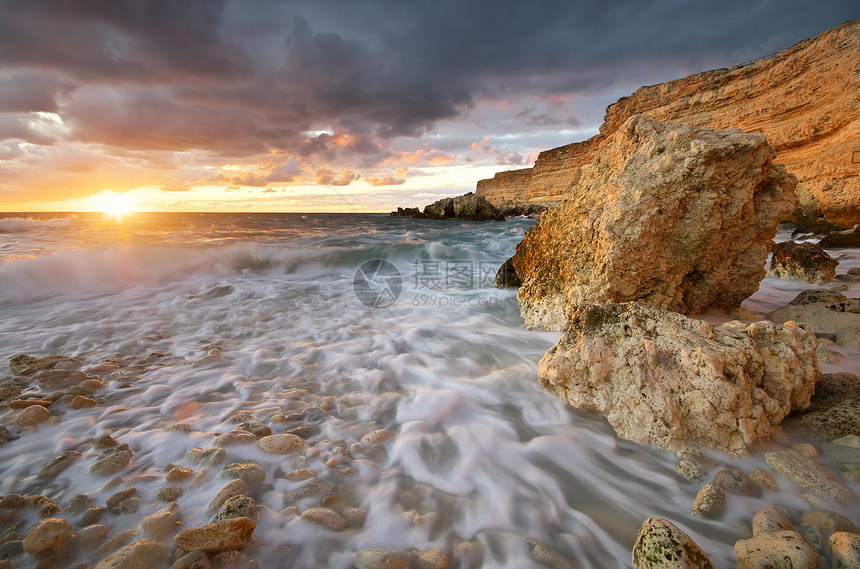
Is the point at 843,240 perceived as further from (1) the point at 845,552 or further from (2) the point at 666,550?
(2) the point at 666,550

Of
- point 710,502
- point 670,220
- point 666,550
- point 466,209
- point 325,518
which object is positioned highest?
point 466,209

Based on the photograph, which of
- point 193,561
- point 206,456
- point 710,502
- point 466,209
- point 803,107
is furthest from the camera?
point 466,209

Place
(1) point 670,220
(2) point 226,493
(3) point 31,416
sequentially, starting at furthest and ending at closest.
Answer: (1) point 670,220 → (3) point 31,416 → (2) point 226,493

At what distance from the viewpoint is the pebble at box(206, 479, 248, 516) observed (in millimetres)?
1584

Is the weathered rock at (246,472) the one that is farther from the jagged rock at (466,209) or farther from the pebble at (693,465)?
the jagged rock at (466,209)

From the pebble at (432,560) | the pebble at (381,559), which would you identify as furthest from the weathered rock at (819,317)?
the pebble at (381,559)

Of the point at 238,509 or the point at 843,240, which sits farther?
the point at 843,240

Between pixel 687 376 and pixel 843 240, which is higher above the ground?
pixel 843 240

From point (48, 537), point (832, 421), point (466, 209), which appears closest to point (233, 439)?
point (48, 537)

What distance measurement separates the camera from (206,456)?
1932 mm

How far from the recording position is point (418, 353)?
11.4 ft

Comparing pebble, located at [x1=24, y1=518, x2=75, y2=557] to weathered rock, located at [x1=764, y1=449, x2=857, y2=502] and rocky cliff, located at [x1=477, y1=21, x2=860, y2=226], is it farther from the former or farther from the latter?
rocky cliff, located at [x1=477, y1=21, x2=860, y2=226]

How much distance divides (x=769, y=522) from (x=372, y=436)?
1907 mm

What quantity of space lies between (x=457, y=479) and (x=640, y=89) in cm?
3222
